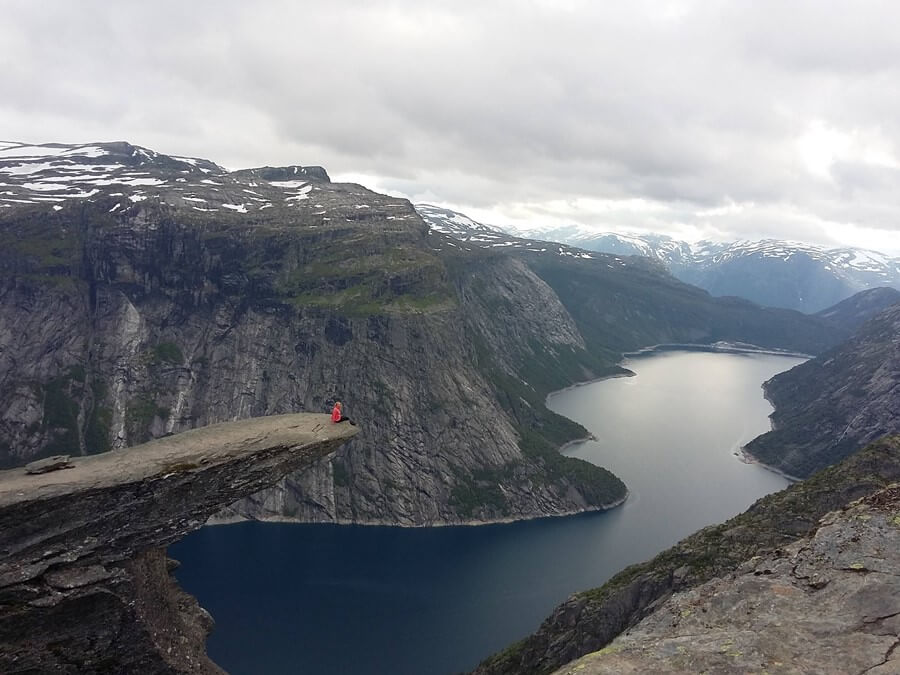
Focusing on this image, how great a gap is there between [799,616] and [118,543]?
25.7 m

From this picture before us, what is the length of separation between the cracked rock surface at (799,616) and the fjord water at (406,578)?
8314 cm

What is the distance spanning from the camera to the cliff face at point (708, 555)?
4481 cm

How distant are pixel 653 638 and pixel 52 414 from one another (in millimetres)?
192053

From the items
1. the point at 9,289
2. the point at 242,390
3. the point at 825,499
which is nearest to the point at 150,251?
the point at 9,289

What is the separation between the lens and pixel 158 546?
25.3 m

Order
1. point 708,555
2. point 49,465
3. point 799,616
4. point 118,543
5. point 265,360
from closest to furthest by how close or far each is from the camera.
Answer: point 799,616
point 118,543
point 49,465
point 708,555
point 265,360

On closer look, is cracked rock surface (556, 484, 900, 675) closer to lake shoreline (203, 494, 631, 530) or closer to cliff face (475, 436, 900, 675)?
cliff face (475, 436, 900, 675)

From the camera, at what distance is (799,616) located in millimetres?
15875

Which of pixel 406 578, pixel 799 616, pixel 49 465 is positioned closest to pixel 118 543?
pixel 49 465

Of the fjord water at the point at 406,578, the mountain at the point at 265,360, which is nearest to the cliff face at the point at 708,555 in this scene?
the fjord water at the point at 406,578

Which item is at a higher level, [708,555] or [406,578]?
[708,555]

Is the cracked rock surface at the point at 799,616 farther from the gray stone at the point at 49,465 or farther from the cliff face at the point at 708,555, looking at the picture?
the cliff face at the point at 708,555

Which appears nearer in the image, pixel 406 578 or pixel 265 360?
pixel 406 578

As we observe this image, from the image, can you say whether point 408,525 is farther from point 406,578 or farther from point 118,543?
point 118,543
